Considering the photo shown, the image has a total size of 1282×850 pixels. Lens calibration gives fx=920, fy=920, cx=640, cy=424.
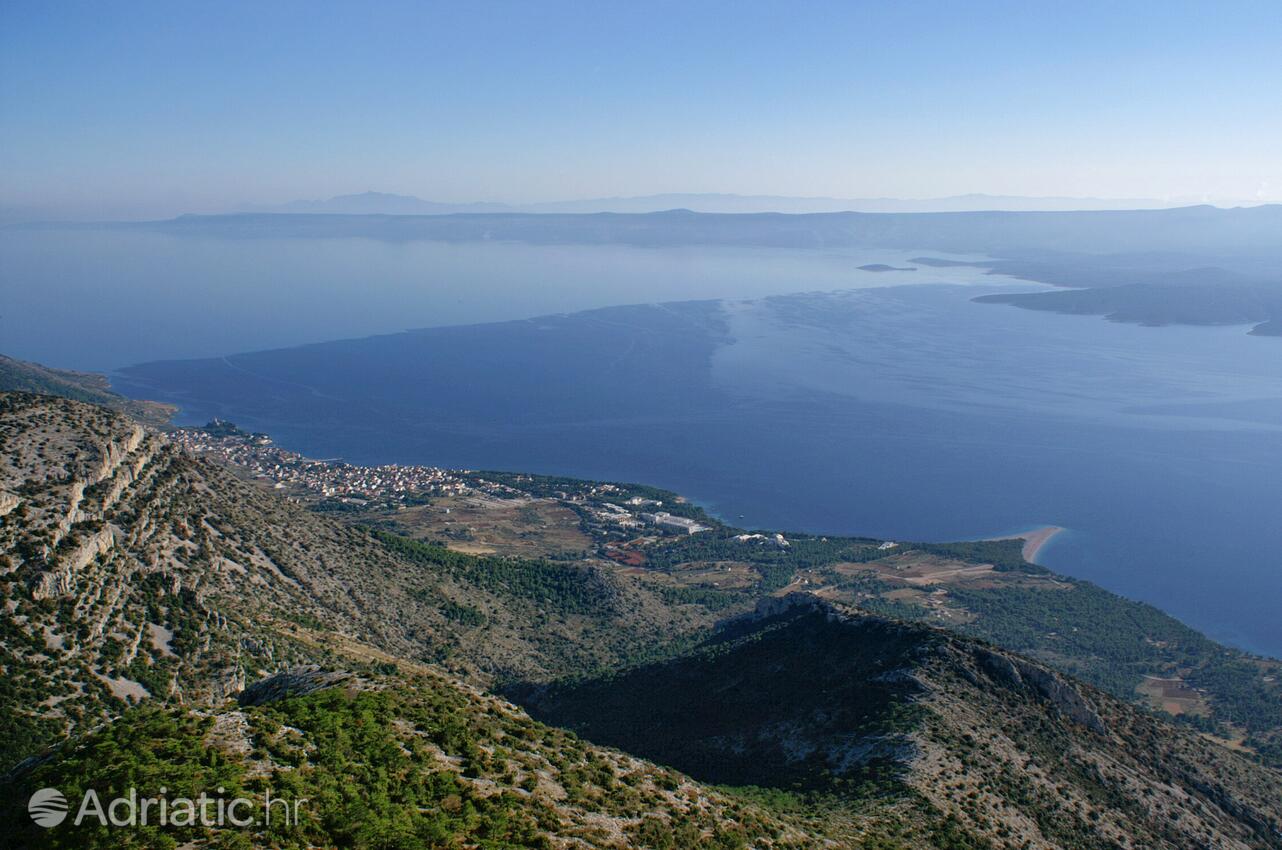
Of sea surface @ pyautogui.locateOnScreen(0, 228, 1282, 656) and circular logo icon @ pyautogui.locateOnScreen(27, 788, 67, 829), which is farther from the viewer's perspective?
sea surface @ pyautogui.locateOnScreen(0, 228, 1282, 656)

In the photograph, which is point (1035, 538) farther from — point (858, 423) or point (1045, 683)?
point (1045, 683)

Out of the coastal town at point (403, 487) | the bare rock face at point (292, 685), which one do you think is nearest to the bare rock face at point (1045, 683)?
the bare rock face at point (292, 685)

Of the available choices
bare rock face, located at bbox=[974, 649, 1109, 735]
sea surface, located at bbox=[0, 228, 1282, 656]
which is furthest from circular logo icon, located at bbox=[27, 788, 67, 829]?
sea surface, located at bbox=[0, 228, 1282, 656]

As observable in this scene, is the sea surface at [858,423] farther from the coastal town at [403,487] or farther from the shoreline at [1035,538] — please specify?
the coastal town at [403,487]

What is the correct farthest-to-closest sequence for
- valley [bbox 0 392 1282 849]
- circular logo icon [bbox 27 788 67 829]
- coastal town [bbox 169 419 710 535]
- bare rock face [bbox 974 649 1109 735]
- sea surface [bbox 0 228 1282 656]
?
sea surface [bbox 0 228 1282 656] → coastal town [bbox 169 419 710 535] → bare rock face [bbox 974 649 1109 735] → valley [bbox 0 392 1282 849] → circular logo icon [bbox 27 788 67 829]

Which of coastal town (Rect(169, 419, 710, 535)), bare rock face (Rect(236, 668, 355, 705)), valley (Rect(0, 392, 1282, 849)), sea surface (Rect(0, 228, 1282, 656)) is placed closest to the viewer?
valley (Rect(0, 392, 1282, 849))

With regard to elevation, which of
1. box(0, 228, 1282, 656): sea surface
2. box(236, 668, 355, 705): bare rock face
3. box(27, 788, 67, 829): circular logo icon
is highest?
box(27, 788, 67, 829): circular logo icon

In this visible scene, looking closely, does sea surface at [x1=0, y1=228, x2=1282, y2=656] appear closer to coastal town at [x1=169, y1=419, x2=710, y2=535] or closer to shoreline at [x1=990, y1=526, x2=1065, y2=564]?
shoreline at [x1=990, y1=526, x2=1065, y2=564]

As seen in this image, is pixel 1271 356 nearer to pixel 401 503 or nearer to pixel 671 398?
pixel 671 398

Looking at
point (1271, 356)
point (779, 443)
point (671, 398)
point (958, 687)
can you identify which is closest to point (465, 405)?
point (671, 398)
